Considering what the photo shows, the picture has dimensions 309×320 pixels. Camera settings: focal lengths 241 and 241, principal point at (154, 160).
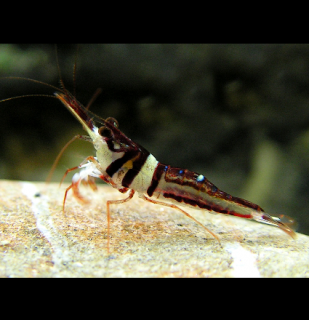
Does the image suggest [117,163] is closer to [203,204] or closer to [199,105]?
[203,204]

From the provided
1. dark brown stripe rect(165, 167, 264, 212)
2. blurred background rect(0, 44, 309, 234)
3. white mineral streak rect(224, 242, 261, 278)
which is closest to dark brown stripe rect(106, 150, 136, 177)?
dark brown stripe rect(165, 167, 264, 212)

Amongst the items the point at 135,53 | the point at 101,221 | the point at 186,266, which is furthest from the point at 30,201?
the point at 135,53

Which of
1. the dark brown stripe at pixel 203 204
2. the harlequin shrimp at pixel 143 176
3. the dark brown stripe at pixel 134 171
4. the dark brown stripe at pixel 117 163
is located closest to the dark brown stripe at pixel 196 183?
the harlequin shrimp at pixel 143 176

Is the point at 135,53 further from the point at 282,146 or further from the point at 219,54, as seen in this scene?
the point at 282,146

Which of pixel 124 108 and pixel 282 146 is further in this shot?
pixel 124 108

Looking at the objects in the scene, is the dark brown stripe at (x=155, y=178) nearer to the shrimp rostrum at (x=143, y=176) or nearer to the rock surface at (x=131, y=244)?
the shrimp rostrum at (x=143, y=176)

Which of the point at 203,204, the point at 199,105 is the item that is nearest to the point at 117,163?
the point at 203,204

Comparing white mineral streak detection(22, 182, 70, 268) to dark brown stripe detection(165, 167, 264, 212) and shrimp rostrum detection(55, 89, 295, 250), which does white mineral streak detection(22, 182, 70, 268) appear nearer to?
shrimp rostrum detection(55, 89, 295, 250)
